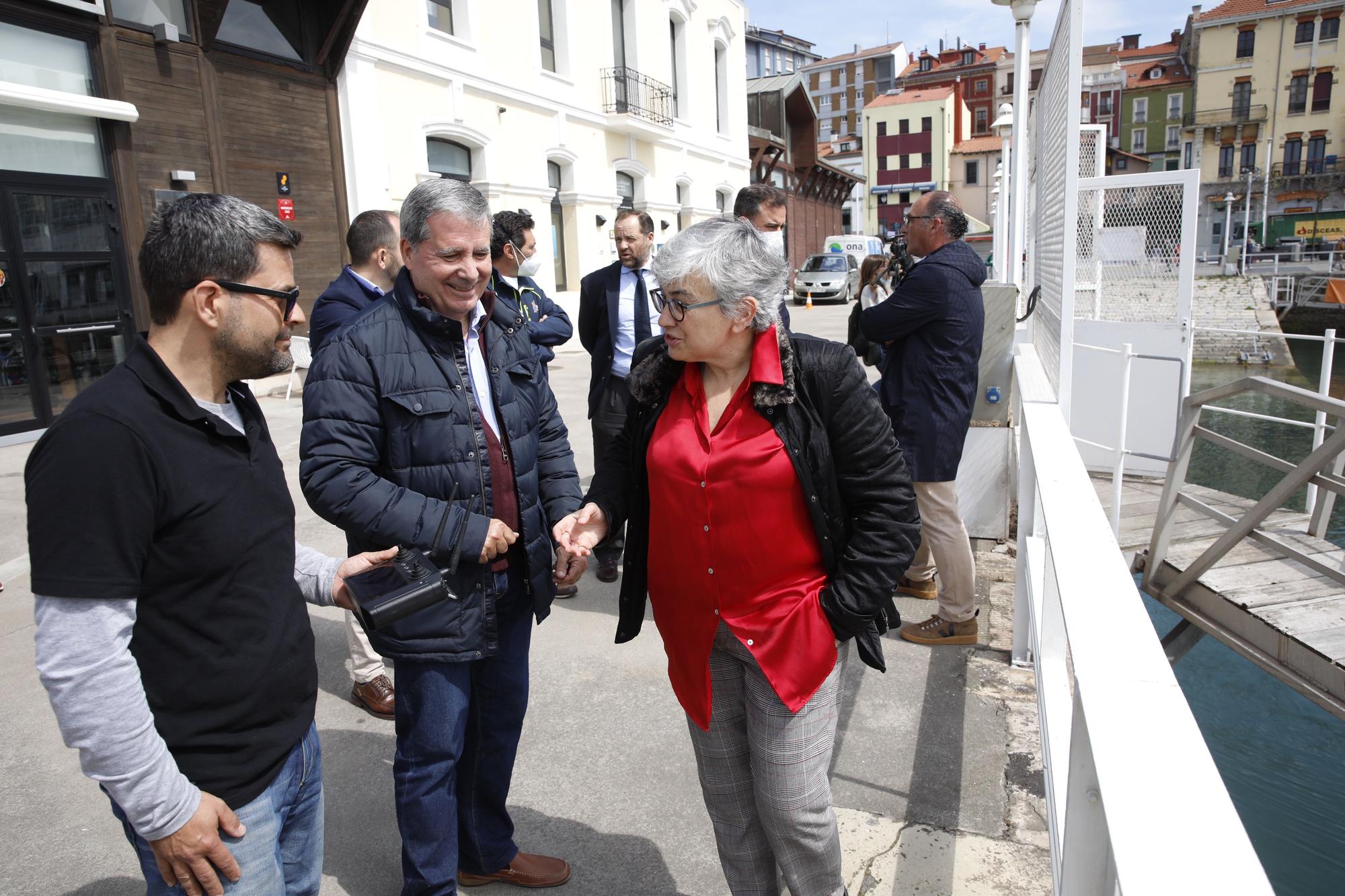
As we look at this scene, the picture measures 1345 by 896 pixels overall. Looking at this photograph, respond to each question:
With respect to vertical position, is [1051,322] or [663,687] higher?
[1051,322]

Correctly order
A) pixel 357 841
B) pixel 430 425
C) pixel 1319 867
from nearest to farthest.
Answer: pixel 430 425 → pixel 357 841 → pixel 1319 867

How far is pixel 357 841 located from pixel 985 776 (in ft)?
7.00

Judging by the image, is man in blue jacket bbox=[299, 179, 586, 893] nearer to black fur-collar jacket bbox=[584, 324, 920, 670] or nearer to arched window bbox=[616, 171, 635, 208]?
black fur-collar jacket bbox=[584, 324, 920, 670]

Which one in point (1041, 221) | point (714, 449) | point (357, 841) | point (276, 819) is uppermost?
point (1041, 221)

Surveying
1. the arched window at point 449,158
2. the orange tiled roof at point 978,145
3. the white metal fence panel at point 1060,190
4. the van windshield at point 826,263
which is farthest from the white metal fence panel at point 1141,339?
the orange tiled roof at point 978,145

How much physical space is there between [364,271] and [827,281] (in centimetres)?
2500

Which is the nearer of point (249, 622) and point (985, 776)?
point (249, 622)

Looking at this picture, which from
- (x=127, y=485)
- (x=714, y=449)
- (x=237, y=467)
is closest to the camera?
(x=127, y=485)

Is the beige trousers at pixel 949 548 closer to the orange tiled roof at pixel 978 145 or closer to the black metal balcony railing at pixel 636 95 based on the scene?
the black metal balcony railing at pixel 636 95

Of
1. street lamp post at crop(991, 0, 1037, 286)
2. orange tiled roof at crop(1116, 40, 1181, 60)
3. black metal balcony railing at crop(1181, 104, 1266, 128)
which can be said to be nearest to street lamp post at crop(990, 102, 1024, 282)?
street lamp post at crop(991, 0, 1037, 286)

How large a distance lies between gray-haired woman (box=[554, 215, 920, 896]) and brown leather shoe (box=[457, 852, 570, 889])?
728 mm

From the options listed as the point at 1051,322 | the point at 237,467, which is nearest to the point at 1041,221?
the point at 1051,322

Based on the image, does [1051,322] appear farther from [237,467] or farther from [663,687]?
[237,467]

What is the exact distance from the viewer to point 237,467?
1.70 meters
